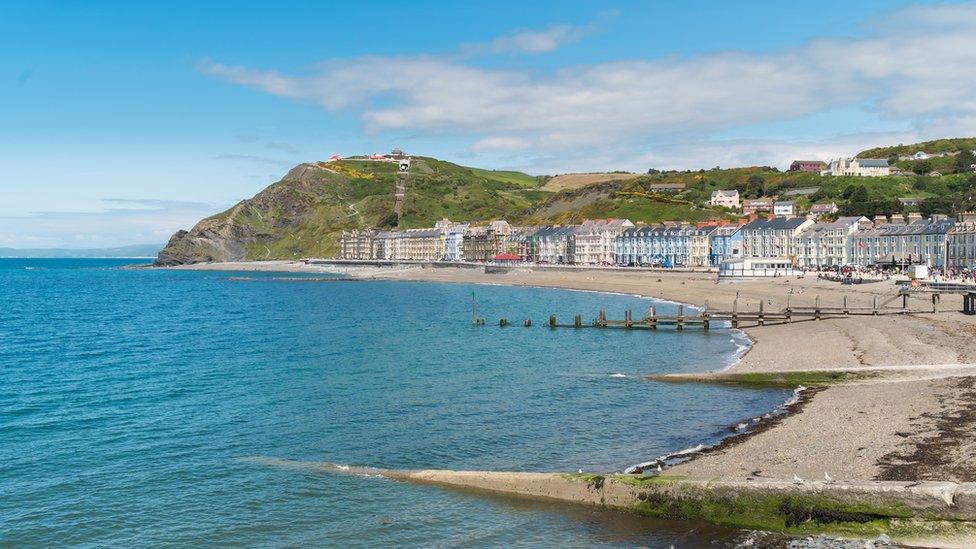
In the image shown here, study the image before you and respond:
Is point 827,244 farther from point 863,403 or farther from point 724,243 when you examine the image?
point 863,403

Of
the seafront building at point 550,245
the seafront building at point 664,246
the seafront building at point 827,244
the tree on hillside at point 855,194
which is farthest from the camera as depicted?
the seafront building at point 550,245

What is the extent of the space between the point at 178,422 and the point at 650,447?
17.2m

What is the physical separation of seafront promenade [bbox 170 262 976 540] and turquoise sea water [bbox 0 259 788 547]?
79.9 inches

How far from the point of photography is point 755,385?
32875 millimetres

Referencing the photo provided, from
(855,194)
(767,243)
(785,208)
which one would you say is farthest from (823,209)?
(767,243)

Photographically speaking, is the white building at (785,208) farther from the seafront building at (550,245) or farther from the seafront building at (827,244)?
the seafront building at (550,245)

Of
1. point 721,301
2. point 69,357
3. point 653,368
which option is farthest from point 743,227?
point 69,357

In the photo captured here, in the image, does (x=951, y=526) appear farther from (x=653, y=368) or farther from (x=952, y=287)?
(x=952, y=287)

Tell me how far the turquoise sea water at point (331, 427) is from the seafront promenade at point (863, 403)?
A: 2.03 meters

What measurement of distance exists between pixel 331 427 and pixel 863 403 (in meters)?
18.6

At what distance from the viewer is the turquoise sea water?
17781 mm

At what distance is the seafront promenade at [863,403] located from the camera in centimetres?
1852

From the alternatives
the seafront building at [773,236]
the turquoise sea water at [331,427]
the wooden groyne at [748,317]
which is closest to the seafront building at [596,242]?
the seafront building at [773,236]

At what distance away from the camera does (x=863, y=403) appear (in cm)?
2623
